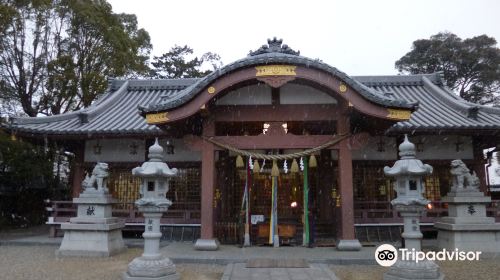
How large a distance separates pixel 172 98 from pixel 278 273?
590 centimetres

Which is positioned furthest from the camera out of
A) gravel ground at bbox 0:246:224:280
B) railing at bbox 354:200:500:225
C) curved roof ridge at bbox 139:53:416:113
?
railing at bbox 354:200:500:225

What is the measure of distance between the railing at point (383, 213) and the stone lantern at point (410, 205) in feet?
18.0

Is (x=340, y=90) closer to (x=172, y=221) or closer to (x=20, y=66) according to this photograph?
(x=172, y=221)

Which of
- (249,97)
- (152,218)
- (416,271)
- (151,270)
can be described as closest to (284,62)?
(249,97)

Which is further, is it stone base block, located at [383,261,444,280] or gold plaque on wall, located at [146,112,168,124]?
gold plaque on wall, located at [146,112,168,124]

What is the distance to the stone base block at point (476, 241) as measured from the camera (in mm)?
10516

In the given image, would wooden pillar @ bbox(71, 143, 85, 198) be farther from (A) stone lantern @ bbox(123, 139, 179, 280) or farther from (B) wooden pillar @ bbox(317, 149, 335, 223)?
(B) wooden pillar @ bbox(317, 149, 335, 223)

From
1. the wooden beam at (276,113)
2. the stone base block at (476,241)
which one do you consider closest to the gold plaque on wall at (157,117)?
the wooden beam at (276,113)

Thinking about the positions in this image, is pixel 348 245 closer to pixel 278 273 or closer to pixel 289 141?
pixel 278 273

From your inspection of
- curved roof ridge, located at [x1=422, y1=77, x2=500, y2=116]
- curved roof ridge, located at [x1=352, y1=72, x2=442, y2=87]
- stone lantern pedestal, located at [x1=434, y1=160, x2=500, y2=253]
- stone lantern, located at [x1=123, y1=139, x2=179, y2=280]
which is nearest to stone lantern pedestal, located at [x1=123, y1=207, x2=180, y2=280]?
stone lantern, located at [x1=123, y1=139, x2=179, y2=280]

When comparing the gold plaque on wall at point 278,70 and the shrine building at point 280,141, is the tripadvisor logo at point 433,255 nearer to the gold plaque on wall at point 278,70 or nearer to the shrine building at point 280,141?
the shrine building at point 280,141

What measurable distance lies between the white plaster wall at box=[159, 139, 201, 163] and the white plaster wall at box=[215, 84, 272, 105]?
318 centimetres

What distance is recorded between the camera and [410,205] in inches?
307

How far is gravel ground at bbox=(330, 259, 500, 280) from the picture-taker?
26.9 ft
